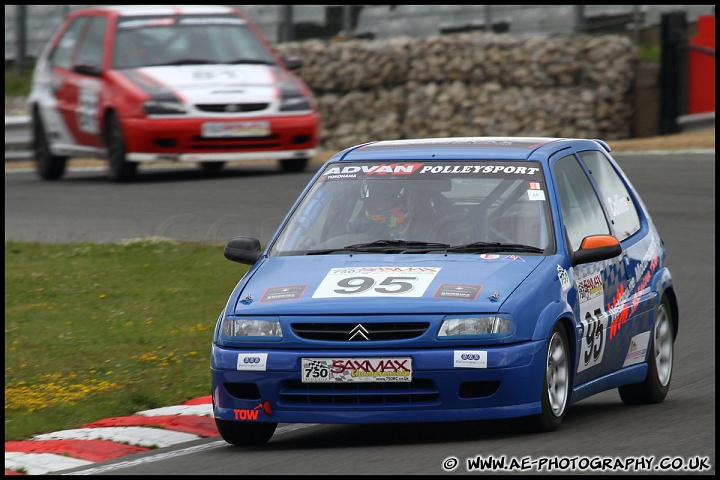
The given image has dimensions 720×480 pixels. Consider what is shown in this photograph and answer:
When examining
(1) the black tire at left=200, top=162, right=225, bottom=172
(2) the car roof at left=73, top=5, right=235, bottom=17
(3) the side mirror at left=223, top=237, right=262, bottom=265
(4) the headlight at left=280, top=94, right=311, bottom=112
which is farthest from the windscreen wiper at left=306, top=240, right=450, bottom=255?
(1) the black tire at left=200, top=162, right=225, bottom=172

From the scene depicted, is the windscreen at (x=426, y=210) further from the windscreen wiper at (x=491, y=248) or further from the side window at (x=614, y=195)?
the side window at (x=614, y=195)

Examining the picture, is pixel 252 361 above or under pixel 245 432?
above

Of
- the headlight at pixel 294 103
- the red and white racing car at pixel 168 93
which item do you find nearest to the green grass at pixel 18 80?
the red and white racing car at pixel 168 93

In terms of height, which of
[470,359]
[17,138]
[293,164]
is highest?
[470,359]

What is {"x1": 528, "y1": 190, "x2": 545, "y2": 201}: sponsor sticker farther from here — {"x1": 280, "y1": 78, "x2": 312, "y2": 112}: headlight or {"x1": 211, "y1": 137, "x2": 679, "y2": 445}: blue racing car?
{"x1": 280, "y1": 78, "x2": 312, "y2": 112}: headlight

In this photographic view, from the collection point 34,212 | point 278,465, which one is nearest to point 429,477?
point 278,465

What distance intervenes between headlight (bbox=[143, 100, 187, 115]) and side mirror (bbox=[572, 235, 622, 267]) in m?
11.4

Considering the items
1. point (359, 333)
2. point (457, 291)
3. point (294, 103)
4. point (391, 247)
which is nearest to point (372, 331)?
point (359, 333)

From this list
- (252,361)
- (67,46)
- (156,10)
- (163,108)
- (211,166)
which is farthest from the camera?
(211,166)

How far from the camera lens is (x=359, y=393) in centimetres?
738

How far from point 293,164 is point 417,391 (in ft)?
43.2

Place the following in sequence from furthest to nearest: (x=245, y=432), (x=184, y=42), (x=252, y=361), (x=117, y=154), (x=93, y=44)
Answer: (x=93, y=44) < (x=184, y=42) < (x=117, y=154) < (x=245, y=432) < (x=252, y=361)

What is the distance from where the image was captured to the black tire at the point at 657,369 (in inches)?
354

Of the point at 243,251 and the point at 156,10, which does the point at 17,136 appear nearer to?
the point at 156,10
